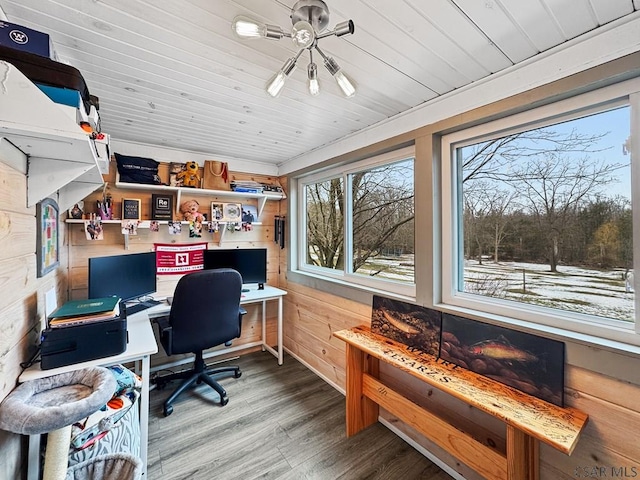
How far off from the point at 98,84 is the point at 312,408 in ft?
8.18

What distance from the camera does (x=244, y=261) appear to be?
282 cm

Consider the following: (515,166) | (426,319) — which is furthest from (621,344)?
(515,166)

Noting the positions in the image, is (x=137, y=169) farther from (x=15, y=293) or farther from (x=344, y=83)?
(x=344, y=83)

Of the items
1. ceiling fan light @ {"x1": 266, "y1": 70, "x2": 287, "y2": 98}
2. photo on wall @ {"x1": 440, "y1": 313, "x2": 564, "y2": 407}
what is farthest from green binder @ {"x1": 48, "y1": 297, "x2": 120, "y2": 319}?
photo on wall @ {"x1": 440, "y1": 313, "x2": 564, "y2": 407}

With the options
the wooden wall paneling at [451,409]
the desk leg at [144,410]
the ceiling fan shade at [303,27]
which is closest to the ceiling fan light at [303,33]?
the ceiling fan shade at [303,27]

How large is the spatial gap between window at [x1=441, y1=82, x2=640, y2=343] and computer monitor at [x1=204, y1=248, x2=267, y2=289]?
6.02 feet

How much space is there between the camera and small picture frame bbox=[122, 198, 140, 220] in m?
2.37

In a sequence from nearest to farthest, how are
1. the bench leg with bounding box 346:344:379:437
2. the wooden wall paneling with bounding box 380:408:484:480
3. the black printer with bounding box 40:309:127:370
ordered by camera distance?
the black printer with bounding box 40:309:127:370 → the wooden wall paneling with bounding box 380:408:484:480 → the bench leg with bounding box 346:344:379:437

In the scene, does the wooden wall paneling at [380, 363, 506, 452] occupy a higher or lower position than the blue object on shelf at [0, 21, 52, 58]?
lower

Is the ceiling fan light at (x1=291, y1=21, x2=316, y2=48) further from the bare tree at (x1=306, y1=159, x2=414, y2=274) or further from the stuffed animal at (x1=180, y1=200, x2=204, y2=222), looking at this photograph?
the stuffed animal at (x1=180, y1=200, x2=204, y2=222)

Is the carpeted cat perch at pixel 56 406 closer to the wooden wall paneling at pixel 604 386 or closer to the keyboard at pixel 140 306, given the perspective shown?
the keyboard at pixel 140 306

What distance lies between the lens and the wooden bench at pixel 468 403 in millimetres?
1078

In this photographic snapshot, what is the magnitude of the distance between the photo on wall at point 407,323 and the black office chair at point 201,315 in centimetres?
109

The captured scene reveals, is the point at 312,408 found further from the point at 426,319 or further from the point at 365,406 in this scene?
the point at 426,319
